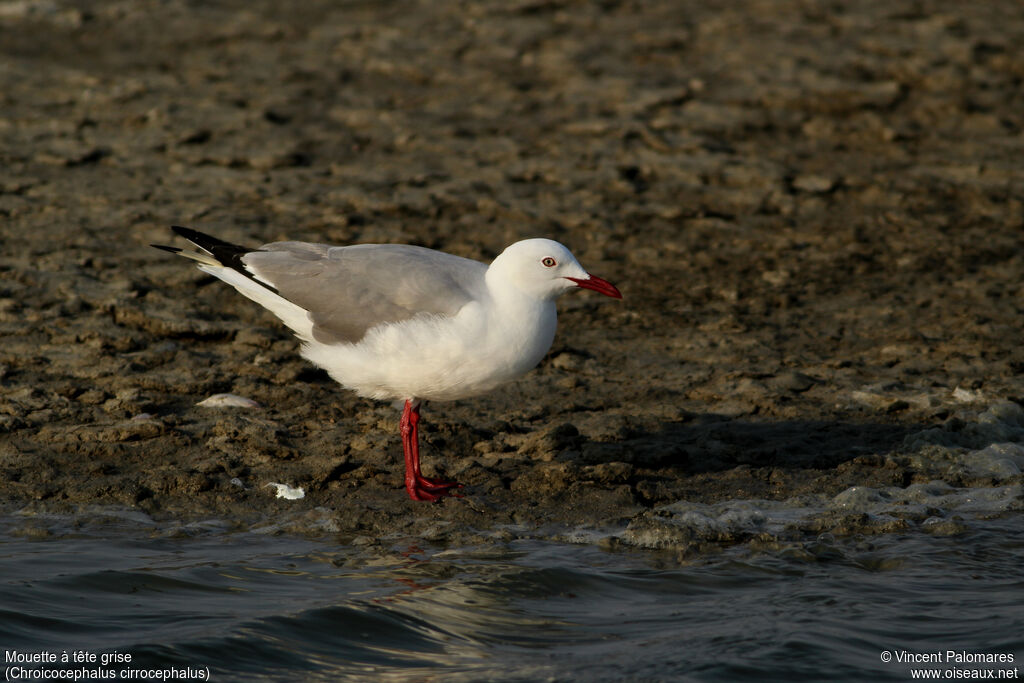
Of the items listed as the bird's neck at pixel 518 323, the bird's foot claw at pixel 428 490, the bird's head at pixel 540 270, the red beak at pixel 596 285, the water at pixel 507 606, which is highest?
the bird's head at pixel 540 270

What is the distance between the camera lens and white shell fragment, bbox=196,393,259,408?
7578mm

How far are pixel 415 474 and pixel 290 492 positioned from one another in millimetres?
639

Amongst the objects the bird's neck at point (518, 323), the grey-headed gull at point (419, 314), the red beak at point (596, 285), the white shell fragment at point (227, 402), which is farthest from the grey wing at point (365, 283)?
the white shell fragment at point (227, 402)

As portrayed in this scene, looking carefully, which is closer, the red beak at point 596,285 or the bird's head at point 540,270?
the bird's head at point 540,270

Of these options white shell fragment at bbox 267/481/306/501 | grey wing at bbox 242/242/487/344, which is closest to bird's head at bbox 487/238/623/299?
grey wing at bbox 242/242/487/344

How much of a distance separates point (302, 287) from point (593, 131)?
17.5 ft

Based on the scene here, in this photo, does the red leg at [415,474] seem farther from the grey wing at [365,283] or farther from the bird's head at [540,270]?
the bird's head at [540,270]

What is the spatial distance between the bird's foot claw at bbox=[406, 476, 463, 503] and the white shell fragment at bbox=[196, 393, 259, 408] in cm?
135

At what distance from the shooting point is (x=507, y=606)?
5762 mm

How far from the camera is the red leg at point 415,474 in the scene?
667cm

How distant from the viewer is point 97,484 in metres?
6.70

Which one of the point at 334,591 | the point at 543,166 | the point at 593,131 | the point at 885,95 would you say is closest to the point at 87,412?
the point at 334,591

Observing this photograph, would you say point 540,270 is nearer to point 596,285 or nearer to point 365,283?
point 596,285

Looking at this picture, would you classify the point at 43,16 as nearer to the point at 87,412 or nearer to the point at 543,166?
the point at 543,166
